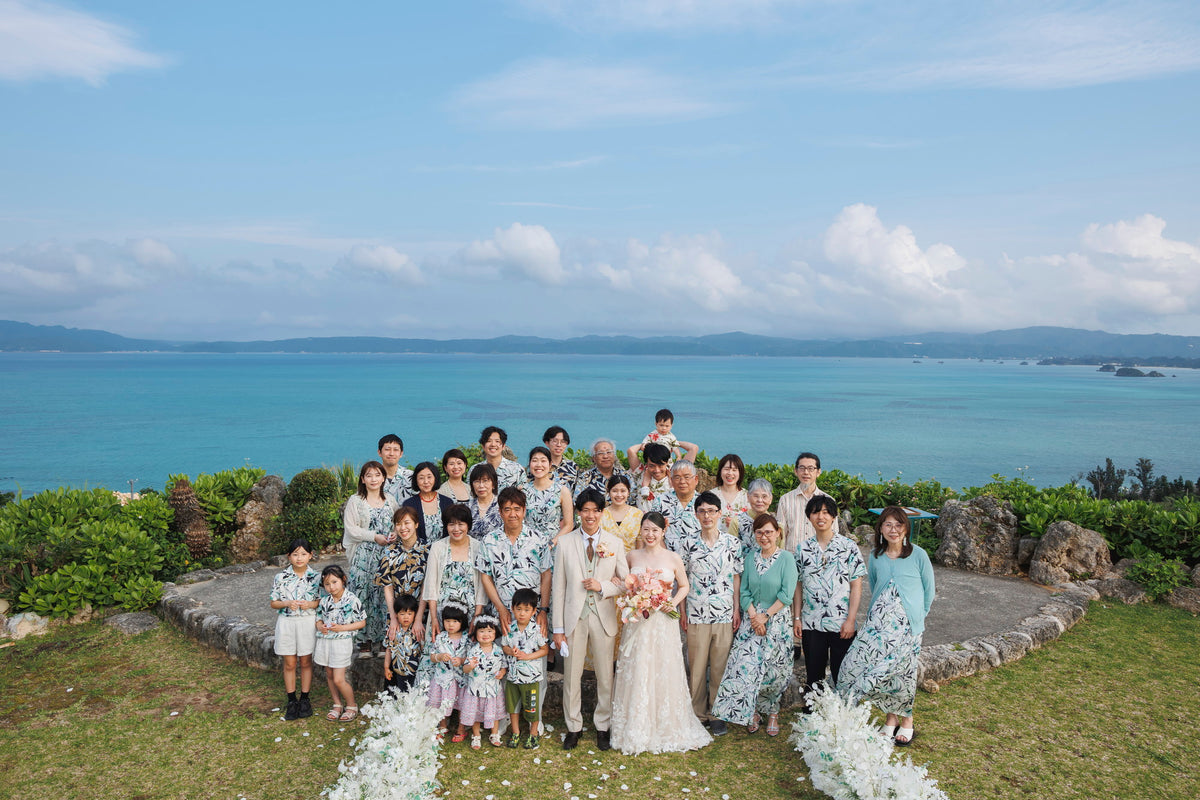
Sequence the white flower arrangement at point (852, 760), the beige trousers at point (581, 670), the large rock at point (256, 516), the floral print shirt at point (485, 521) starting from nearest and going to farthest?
the white flower arrangement at point (852, 760)
the beige trousers at point (581, 670)
the floral print shirt at point (485, 521)
the large rock at point (256, 516)

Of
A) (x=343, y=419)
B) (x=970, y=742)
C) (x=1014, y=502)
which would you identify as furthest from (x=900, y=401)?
(x=970, y=742)

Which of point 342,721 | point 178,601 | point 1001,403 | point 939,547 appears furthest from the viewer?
point 1001,403

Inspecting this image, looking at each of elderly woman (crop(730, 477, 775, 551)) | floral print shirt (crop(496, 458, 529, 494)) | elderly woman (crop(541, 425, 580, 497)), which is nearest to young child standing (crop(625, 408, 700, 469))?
elderly woman (crop(541, 425, 580, 497))

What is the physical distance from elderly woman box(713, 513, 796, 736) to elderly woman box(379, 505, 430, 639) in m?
2.71

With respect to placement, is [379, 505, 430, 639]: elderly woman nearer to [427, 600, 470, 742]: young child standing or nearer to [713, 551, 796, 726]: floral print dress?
[427, 600, 470, 742]: young child standing

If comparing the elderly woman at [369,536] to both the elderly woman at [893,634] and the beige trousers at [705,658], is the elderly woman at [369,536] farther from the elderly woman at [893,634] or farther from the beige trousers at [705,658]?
the elderly woman at [893,634]

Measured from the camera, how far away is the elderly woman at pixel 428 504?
6.70 m

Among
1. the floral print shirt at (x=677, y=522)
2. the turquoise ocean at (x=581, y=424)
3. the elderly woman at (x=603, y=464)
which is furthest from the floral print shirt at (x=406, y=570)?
the turquoise ocean at (x=581, y=424)

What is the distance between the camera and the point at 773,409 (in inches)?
3487

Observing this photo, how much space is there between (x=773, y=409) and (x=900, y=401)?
23.7m

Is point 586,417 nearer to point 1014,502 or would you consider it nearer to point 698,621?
point 1014,502

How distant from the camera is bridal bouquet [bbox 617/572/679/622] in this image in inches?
223

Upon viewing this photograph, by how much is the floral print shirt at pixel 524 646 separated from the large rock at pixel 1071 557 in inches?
301

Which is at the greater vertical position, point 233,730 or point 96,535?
point 96,535
